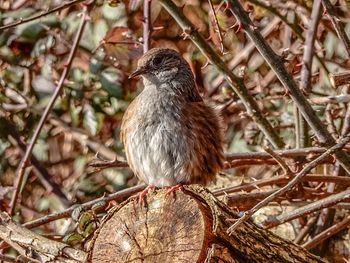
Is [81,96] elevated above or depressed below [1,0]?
below

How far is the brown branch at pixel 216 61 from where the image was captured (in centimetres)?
626

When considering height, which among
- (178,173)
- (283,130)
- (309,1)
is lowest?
(283,130)

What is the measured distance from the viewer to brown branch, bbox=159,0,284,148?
20.5 feet

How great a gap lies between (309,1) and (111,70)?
1.61 meters

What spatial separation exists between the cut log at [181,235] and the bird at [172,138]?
1.02m

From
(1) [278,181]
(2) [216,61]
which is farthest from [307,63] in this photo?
(1) [278,181]

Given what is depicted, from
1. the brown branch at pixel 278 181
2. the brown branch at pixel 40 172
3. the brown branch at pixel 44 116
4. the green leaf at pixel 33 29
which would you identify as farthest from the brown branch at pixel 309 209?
the green leaf at pixel 33 29

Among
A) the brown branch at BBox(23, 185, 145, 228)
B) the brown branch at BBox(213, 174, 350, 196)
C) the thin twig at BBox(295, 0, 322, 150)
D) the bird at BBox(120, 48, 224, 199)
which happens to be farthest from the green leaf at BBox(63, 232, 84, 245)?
the thin twig at BBox(295, 0, 322, 150)

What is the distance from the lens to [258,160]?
6512 millimetres

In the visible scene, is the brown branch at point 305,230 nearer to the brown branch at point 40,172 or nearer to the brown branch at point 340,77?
the brown branch at point 40,172

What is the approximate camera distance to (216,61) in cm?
638

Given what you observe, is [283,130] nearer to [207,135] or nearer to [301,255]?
[207,135]

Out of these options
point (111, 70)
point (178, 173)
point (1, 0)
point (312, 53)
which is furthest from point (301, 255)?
point (1, 0)

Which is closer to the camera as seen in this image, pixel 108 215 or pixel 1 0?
pixel 108 215
